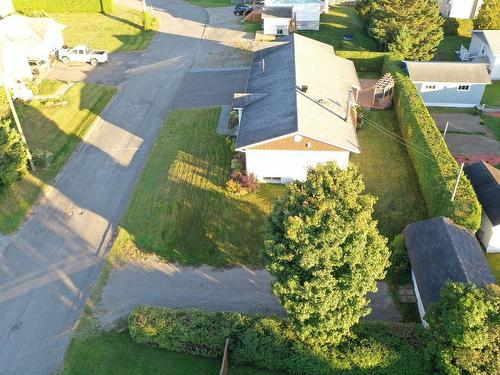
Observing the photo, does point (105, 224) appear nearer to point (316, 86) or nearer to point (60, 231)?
point (60, 231)

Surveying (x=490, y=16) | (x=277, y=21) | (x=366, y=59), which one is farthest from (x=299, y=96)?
(x=490, y=16)

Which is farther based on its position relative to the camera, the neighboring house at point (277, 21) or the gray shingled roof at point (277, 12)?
the gray shingled roof at point (277, 12)

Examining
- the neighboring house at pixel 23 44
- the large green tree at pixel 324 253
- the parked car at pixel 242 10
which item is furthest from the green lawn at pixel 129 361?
the parked car at pixel 242 10

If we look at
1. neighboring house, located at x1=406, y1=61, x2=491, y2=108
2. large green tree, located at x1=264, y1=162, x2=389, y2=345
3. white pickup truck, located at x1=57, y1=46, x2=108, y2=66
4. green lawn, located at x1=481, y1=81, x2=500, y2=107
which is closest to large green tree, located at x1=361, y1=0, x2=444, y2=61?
neighboring house, located at x1=406, y1=61, x2=491, y2=108

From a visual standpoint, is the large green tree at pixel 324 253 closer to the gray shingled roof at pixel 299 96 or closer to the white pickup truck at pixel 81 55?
the gray shingled roof at pixel 299 96

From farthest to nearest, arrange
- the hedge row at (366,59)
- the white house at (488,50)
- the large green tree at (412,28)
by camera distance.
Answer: the hedge row at (366,59) → the large green tree at (412,28) → the white house at (488,50)

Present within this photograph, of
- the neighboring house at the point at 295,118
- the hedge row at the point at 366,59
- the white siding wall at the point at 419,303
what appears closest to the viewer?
the white siding wall at the point at 419,303

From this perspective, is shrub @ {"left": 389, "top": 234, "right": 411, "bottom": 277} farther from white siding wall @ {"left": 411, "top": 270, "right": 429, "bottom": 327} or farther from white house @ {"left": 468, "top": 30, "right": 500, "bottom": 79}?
white house @ {"left": 468, "top": 30, "right": 500, "bottom": 79}
